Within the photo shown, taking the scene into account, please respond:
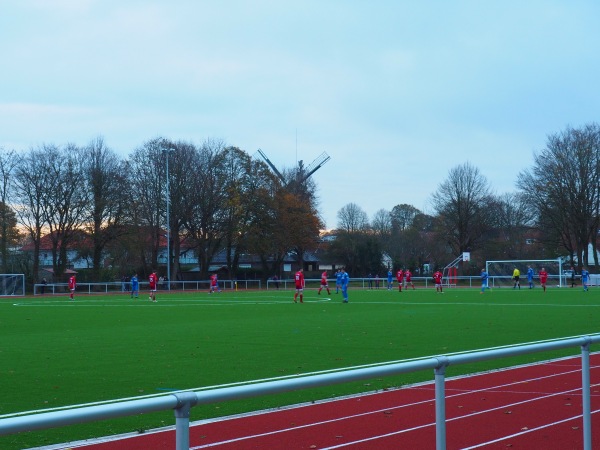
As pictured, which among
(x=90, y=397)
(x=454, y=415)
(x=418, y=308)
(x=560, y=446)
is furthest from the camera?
(x=418, y=308)

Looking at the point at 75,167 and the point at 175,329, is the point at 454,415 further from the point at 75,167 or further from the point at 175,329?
the point at 75,167

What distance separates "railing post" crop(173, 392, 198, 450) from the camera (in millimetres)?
3385

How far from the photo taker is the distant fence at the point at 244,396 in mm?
2963

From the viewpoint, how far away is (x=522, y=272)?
7350cm

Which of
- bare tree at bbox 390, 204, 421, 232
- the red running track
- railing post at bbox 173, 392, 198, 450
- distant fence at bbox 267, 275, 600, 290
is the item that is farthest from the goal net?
railing post at bbox 173, 392, 198, 450

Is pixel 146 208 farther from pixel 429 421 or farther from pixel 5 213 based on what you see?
pixel 429 421

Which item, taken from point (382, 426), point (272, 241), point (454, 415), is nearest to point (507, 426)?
point (454, 415)

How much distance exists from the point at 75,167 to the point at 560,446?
7100cm

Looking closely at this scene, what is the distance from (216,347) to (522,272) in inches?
2320

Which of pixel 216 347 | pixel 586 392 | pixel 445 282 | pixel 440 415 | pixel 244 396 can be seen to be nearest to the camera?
pixel 244 396

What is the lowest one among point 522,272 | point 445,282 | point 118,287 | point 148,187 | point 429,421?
point 118,287

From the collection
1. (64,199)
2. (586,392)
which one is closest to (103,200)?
(64,199)

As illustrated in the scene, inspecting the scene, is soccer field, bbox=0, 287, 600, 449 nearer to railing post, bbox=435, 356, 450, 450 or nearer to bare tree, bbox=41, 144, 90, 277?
railing post, bbox=435, 356, 450, 450

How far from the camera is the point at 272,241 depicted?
8100cm
